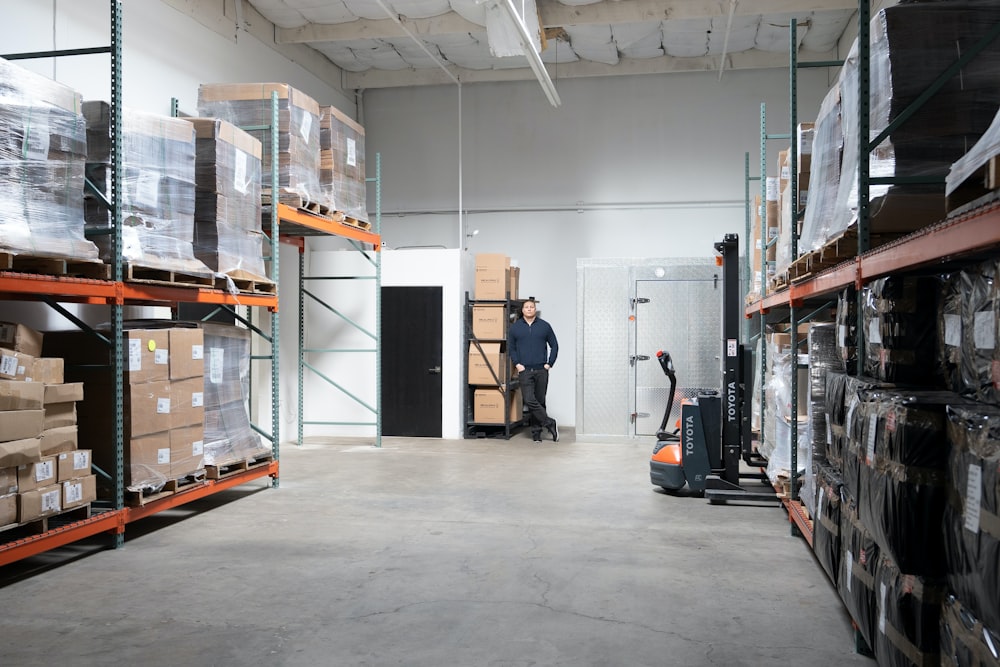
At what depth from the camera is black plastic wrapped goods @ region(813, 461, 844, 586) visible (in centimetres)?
422

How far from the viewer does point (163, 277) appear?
6.48 metres

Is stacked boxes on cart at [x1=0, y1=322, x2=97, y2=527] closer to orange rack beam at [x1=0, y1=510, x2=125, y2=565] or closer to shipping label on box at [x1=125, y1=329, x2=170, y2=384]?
orange rack beam at [x1=0, y1=510, x2=125, y2=565]

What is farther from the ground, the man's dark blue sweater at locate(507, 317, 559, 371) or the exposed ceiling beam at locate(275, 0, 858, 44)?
the exposed ceiling beam at locate(275, 0, 858, 44)

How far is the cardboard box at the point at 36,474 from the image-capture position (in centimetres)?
509

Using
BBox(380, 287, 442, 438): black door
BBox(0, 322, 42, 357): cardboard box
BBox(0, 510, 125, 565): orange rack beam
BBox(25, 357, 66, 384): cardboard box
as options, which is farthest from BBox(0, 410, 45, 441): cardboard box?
BBox(380, 287, 442, 438): black door

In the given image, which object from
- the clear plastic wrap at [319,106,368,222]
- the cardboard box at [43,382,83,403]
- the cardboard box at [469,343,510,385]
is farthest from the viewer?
the cardboard box at [469,343,510,385]

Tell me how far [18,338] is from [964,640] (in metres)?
5.41

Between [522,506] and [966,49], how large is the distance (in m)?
5.15

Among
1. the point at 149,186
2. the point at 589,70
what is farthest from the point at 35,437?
the point at 589,70

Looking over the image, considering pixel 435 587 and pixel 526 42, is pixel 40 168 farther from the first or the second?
pixel 526 42

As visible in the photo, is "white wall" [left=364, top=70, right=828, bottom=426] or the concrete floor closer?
the concrete floor

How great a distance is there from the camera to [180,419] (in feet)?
22.1

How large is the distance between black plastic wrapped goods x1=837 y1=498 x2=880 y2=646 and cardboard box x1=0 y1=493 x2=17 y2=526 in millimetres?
4700

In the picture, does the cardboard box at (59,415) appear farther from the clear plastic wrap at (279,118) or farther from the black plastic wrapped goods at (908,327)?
the black plastic wrapped goods at (908,327)
